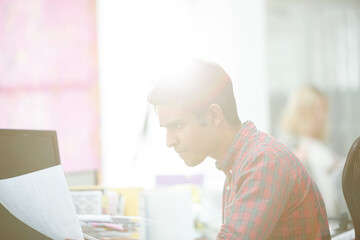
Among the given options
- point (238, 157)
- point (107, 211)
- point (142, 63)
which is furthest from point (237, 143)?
point (142, 63)

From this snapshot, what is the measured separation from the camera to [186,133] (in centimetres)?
137

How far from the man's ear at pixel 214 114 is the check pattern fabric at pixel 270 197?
9 centimetres

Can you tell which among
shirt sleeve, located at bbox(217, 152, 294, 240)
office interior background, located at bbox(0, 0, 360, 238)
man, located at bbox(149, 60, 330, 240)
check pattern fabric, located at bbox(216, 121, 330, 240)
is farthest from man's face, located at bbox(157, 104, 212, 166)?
office interior background, located at bbox(0, 0, 360, 238)

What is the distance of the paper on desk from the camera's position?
113 cm

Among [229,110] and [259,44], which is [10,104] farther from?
[229,110]

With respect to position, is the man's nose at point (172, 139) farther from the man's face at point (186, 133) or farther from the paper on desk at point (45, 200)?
the paper on desk at point (45, 200)

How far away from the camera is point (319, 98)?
381cm

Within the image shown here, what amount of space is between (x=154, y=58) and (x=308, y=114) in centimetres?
144

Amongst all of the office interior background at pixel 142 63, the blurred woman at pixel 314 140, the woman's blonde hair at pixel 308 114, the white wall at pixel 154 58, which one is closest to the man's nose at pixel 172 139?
the office interior background at pixel 142 63

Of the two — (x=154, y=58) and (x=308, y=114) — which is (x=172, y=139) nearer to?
(x=308, y=114)

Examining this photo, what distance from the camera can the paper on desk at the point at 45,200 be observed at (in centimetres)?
113

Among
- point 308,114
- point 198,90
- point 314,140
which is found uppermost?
point 198,90

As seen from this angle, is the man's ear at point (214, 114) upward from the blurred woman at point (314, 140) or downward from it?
upward

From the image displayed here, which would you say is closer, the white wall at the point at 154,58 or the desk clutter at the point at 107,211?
the desk clutter at the point at 107,211
